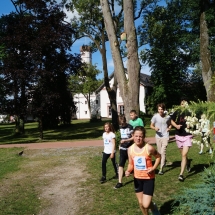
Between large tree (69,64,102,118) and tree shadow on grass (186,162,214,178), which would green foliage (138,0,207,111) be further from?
large tree (69,64,102,118)

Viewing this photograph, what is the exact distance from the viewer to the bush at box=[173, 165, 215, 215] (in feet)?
11.2

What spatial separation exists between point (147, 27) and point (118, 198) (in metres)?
20.8

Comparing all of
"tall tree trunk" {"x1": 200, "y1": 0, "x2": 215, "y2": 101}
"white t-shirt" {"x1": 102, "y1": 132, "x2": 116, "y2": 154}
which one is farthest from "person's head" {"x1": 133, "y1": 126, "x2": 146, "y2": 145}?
"tall tree trunk" {"x1": 200, "y1": 0, "x2": 215, "y2": 101}

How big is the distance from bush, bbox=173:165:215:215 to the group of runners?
68cm

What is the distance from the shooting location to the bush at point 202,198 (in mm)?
3404

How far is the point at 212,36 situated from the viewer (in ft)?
75.9

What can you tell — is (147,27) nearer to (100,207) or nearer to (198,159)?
(198,159)

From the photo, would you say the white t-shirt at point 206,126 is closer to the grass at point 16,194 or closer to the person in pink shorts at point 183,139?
the grass at point 16,194

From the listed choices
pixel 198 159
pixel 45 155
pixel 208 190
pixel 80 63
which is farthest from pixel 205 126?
pixel 80 63

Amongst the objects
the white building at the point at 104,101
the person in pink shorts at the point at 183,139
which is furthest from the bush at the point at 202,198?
the white building at the point at 104,101

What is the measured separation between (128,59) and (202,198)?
6.77m

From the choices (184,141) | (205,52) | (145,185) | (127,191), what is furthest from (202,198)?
(205,52)

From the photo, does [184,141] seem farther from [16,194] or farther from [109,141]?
[16,194]

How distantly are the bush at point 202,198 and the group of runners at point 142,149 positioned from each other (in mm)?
683
